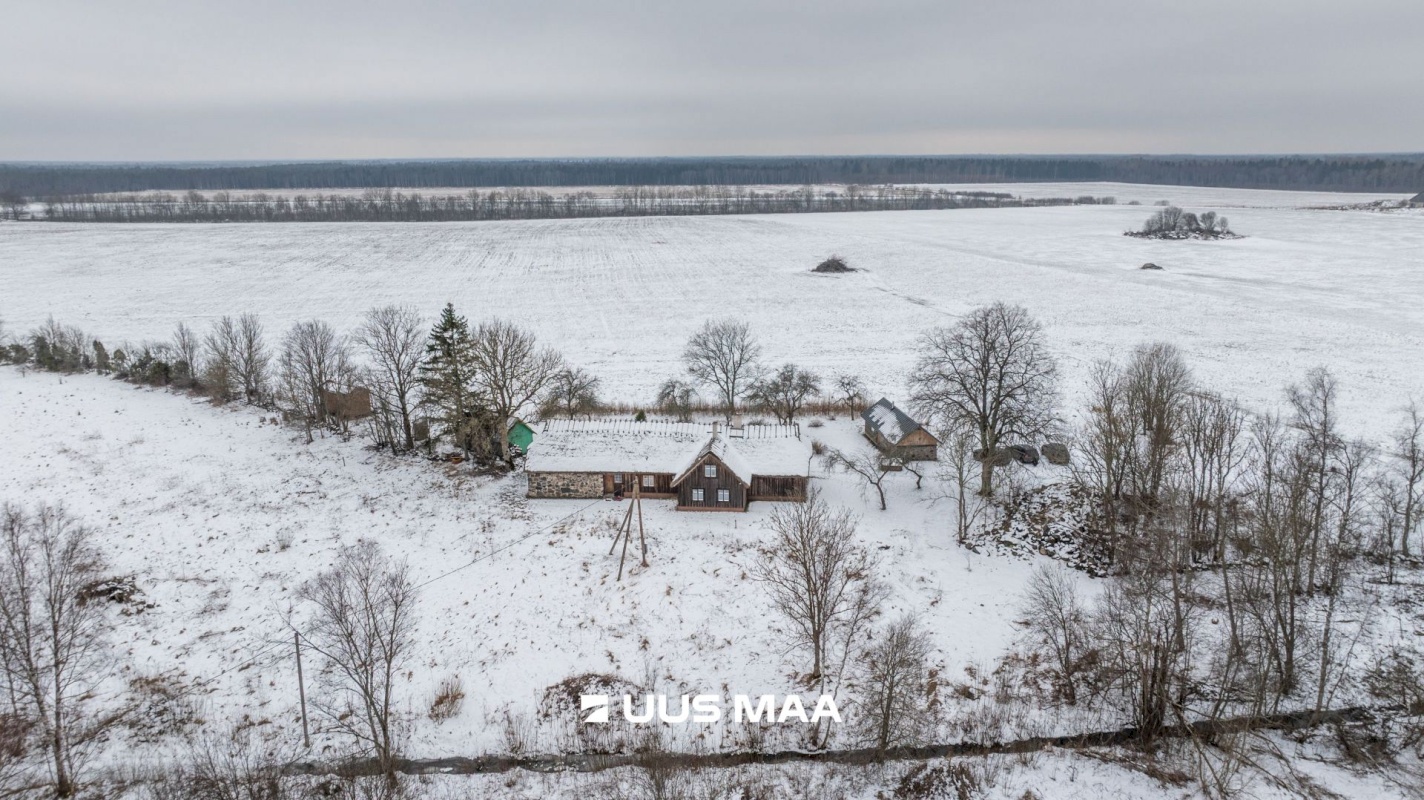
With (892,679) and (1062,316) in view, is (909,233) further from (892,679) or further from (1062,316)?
(892,679)

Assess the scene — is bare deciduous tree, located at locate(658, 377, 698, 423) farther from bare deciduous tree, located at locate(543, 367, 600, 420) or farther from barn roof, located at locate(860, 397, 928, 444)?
barn roof, located at locate(860, 397, 928, 444)

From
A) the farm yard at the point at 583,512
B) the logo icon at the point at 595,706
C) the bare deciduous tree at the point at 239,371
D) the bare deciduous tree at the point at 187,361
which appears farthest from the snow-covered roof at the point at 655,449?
the bare deciduous tree at the point at 187,361

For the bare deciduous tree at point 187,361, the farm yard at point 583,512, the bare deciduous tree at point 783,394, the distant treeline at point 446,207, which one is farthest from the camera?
the distant treeline at point 446,207

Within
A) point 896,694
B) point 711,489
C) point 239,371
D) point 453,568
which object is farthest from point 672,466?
point 239,371

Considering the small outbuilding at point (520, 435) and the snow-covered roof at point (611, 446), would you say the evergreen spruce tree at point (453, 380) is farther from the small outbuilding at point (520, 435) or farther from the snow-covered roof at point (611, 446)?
the snow-covered roof at point (611, 446)

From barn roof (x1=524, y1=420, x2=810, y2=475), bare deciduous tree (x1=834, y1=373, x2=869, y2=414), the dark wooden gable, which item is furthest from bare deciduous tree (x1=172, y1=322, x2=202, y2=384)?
bare deciduous tree (x1=834, y1=373, x2=869, y2=414)

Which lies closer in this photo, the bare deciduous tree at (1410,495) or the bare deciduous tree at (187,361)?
the bare deciduous tree at (1410,495)

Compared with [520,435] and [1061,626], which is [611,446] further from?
[1061,626]
